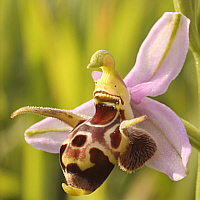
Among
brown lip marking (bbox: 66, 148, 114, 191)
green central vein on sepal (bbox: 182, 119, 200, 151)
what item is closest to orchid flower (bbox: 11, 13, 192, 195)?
brown lip marking (bbox: 66, 148, 114, 191)

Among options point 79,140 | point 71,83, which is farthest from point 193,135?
point 71,83

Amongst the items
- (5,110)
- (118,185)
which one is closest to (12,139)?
(5,110)

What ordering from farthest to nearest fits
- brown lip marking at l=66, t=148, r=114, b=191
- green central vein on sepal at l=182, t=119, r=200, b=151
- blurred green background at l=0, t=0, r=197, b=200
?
blurred green background at l=0, t=0, r=197, b=200, green central vein on sepal at l=182, t=119, r=200, b=151, brown lip marking at l=66, t=148, r=114, b=191

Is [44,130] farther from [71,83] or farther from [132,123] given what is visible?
[71,83]

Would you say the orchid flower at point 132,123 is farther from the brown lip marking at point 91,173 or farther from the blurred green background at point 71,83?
the blurred green background at point 71,83

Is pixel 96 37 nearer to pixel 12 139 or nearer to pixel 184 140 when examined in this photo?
pixel 12 139

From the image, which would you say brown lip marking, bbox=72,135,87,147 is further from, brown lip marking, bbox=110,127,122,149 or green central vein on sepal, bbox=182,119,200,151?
green central vein on sepal, bbox=182,119,200,151
